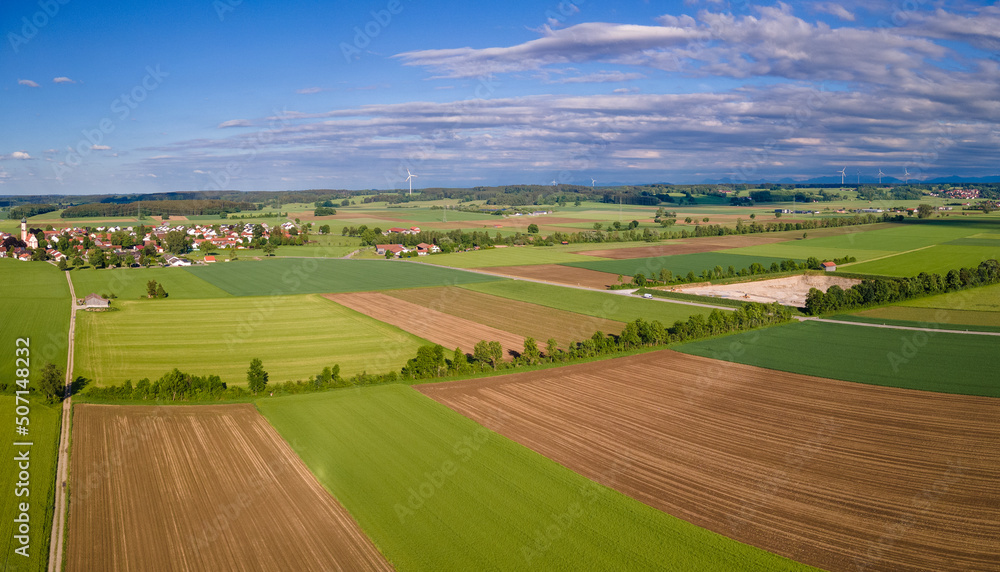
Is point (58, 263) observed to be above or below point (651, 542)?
above

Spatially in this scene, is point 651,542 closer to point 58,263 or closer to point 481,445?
point 481,445

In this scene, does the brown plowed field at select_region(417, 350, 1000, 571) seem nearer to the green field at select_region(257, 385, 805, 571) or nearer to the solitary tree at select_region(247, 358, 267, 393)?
the green field at select_region(257, 385, 805, 571)

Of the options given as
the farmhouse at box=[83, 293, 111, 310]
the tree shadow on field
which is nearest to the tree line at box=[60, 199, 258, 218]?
the farmhouse at box=[83, 293, 111, 310]

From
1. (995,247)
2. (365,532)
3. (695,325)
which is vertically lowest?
(365,532)

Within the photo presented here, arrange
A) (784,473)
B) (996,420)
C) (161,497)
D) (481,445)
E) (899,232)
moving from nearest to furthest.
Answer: (161,497)
(784,473)
(481,445)
(996,420)
(899,232)

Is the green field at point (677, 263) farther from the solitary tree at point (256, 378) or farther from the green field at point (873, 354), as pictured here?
the solitary tree at point (256, 378)

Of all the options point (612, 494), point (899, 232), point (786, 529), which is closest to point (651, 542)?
point (612, 494)

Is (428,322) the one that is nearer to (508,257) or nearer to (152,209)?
(508,257)
